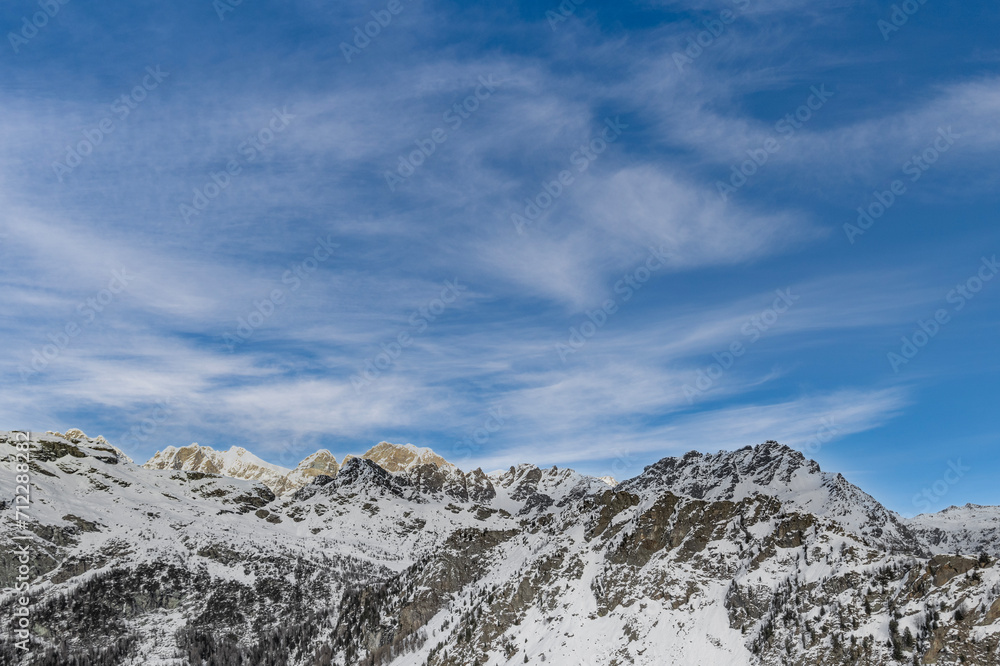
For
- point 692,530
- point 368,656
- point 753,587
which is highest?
point 692,530

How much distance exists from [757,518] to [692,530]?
44.5 ft

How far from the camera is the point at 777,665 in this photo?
337 feet

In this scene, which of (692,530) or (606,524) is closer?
(692,530)

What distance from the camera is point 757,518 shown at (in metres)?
137

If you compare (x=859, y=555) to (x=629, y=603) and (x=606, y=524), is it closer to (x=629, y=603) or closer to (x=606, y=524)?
(x=629, y=603)

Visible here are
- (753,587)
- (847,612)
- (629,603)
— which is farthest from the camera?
(629,603)

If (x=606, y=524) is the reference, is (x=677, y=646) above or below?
below

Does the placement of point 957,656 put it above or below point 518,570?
below

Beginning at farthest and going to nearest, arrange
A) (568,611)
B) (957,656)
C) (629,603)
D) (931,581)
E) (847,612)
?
(568,611) < (629,603) < (847,612) < (931,581) < (957,656)

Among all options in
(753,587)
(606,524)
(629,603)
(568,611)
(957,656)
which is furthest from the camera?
(606,524)

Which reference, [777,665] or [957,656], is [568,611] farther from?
[957,656]

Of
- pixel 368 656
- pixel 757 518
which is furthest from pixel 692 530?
pixel 368 656

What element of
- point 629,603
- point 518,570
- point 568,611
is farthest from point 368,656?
point 629,603

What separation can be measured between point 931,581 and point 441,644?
116m
